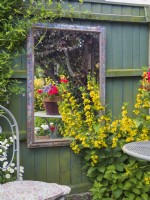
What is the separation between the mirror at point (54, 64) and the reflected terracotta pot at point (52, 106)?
2 centimetres

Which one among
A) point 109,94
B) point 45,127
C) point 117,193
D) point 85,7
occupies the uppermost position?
point 85,7

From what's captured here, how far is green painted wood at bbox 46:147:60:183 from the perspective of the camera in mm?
2934

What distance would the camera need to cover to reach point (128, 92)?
127 inches

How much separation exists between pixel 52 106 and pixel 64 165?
0.53 metres

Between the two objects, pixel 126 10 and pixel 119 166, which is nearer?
pixel 119 166

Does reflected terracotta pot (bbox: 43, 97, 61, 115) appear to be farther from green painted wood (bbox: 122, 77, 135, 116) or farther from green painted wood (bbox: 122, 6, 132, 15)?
green painted wood (bbox: 122, 6, 132, 15)

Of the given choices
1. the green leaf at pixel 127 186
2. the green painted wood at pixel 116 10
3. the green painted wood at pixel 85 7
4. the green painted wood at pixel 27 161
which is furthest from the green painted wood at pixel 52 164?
the green painted wood at pixel 116 10

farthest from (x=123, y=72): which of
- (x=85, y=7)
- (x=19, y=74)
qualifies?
(x=19, y=74)

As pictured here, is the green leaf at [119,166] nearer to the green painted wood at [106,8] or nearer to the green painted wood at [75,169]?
the green painted wood at [75,169]

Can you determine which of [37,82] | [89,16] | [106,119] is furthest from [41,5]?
[106,119]

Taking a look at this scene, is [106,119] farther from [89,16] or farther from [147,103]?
[89,16]

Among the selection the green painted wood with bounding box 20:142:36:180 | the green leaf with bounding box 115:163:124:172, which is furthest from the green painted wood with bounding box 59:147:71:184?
the green leaf with bounding box 115:163:124:172

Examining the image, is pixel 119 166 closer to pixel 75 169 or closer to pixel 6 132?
pixel 75 169

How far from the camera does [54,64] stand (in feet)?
9.59
